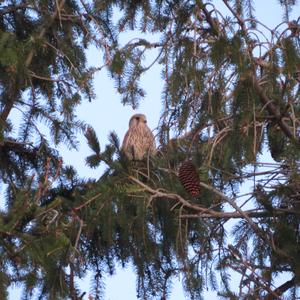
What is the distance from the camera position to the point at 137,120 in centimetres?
971

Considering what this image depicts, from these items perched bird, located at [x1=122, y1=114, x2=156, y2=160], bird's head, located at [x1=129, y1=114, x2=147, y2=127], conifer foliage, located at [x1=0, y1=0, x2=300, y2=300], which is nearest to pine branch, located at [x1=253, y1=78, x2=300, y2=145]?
conifer foliage, located at [x1=0, y1=0, x2=300, y2=300]

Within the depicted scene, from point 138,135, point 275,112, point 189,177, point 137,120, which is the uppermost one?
point 137,120

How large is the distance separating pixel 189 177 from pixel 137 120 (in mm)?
4542

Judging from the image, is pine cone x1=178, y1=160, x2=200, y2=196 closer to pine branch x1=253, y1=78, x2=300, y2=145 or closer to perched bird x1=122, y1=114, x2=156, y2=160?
pine branch x1=253, y1=78, x2=300, y2=145

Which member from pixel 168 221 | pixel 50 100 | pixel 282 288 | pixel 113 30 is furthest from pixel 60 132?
pixel 282 288

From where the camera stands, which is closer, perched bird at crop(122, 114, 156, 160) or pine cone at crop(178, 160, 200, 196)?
pine cone at crop(178, 160, 200, 196)

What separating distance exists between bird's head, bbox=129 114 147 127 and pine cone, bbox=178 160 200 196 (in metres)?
4.40

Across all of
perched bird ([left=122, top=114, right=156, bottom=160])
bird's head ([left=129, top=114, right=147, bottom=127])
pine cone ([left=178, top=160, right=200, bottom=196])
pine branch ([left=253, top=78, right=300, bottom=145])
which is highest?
bird's head ([left=129, top=114, right=147, bottom=127])

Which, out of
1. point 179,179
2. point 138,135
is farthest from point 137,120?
point 179,179

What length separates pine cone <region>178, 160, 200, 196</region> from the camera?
204 inches

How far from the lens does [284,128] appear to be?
516cm

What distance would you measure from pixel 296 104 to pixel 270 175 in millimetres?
Answer: 650

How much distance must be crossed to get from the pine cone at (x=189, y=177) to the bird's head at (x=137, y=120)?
4.40 m

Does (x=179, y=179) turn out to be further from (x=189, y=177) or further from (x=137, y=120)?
(x=137, y=120)
